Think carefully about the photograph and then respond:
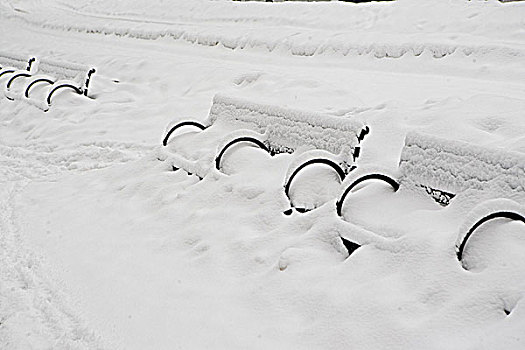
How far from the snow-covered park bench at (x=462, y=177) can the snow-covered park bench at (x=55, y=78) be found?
5622mm

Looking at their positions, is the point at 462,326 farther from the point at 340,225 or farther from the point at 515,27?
the point at 515,27

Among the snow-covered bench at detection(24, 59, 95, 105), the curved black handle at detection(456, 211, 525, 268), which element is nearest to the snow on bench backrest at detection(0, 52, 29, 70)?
the snow-covered bench at detection(24, 59, 95, 105)

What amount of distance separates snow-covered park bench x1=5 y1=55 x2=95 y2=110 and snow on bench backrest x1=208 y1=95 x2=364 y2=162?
373cm

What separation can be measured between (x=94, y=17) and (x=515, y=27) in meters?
11.0

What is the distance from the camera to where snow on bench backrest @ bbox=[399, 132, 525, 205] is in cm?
308

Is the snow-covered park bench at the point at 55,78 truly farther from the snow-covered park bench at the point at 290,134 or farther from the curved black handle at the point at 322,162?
the curved black handle at the point at 322,162

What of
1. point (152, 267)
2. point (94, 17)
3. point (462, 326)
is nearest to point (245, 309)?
point (152, 267)

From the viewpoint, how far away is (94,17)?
1556 centimetres

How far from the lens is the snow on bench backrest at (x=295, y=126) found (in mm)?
4133

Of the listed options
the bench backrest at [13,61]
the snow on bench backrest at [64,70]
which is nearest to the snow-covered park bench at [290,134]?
the snow on bench backrest at [64,70]

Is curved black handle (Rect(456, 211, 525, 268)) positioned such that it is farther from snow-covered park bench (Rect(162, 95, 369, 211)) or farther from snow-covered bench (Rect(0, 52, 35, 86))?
snow-covered bench (Rect(0, 52, 35, 86))

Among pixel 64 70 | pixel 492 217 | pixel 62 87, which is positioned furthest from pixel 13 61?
pixel 492 217

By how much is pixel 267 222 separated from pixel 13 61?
9.07 metres

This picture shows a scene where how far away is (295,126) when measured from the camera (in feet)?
14.8
